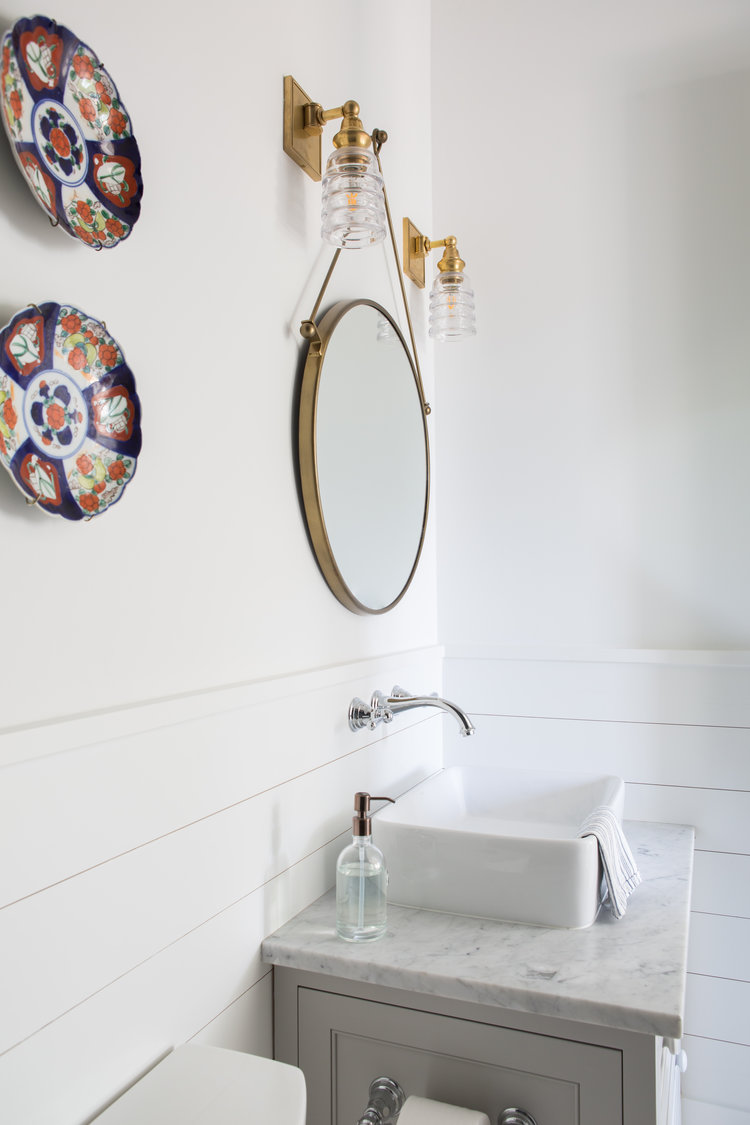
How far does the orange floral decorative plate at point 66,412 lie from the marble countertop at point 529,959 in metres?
0.70

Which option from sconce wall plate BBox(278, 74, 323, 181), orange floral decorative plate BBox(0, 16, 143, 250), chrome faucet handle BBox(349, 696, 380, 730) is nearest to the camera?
orange floral decorative plate BBox(0, 16, 143, 250)

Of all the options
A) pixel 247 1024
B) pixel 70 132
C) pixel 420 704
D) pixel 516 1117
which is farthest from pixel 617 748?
pixel 70 132

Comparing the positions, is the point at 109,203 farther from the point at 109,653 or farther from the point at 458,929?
the point at 458,929

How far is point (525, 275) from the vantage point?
1.99m

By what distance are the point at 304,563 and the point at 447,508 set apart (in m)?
0.78

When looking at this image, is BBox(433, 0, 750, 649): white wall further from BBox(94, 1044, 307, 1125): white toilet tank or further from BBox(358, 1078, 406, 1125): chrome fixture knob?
BBox(94, 1044, 307, 1125): white toilet tank

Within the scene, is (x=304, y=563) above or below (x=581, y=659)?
above

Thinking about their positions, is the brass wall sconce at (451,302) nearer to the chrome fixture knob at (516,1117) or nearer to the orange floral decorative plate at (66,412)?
the orange floral decorative plate at (66,412)

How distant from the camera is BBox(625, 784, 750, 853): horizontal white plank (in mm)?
1739

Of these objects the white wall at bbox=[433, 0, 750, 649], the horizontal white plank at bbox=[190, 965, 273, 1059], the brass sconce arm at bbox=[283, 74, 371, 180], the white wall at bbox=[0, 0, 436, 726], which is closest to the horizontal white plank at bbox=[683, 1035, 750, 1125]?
the white wall at bbox=[433, 0, 750, 649]

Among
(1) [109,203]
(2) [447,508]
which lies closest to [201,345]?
(1) [109,203]

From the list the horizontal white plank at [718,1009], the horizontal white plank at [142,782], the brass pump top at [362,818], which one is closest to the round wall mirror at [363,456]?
the horizontal white plank at [142,782]

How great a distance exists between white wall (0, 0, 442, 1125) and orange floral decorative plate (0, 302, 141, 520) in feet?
0.10

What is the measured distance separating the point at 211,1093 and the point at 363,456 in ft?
3.43
